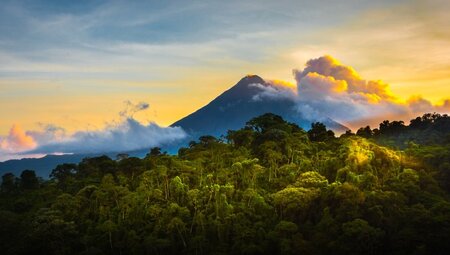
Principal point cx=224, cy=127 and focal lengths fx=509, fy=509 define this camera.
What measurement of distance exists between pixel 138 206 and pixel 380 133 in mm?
31438

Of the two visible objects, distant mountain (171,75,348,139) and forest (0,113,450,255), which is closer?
forest (0,113,450,255)

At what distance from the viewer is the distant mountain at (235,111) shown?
154 meters

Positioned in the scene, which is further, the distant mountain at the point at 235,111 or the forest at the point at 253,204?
the distant mountain at the point at 235,111

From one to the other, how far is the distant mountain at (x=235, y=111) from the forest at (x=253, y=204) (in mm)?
106934

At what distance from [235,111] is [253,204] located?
124 m

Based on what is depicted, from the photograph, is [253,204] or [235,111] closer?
[253,204]

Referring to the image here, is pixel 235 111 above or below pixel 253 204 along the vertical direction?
above

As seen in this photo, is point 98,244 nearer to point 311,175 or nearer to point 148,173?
point 148,173

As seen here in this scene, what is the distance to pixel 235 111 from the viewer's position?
157750 millimetres

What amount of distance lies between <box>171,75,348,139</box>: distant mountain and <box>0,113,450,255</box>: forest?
351ft

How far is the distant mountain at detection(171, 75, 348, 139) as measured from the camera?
15438 centimetres

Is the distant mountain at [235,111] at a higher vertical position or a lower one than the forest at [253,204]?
higher

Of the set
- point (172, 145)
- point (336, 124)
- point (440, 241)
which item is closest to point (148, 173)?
point (440, 241)

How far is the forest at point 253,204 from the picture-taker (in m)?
29.8
